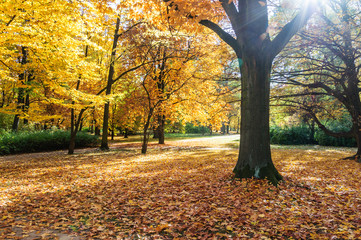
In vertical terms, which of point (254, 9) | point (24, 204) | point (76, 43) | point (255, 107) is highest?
point (76, 43)

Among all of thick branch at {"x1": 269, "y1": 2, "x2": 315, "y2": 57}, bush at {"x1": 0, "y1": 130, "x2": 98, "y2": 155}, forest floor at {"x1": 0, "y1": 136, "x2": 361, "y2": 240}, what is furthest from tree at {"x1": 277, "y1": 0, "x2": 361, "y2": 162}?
bush at {"x1": 0, "y1": 130, "x2": 98, "y2": 155}

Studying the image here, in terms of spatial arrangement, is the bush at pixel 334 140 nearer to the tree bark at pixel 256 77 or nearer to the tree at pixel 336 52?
the tree at pixel 336 52

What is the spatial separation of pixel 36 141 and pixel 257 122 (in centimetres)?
1624

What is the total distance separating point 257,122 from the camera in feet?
16.8

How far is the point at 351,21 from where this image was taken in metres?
7.79

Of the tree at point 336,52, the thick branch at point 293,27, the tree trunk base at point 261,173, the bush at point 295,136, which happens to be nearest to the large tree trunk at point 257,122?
the tree trunk base at point 261,173

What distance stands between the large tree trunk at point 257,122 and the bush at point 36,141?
15.5 metres

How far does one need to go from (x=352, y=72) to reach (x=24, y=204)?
11.2 m

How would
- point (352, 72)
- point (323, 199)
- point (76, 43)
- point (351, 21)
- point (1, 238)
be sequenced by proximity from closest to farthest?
point (1, 238), point (323, 199), point (351, 21), point (352, 72), point (76, 43)

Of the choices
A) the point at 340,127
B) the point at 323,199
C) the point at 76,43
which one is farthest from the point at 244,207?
the point at 340,127

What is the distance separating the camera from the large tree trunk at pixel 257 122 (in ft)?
16.8

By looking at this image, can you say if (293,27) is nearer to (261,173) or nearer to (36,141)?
(261,173)

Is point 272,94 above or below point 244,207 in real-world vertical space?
above

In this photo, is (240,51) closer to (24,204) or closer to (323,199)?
(323,199)
